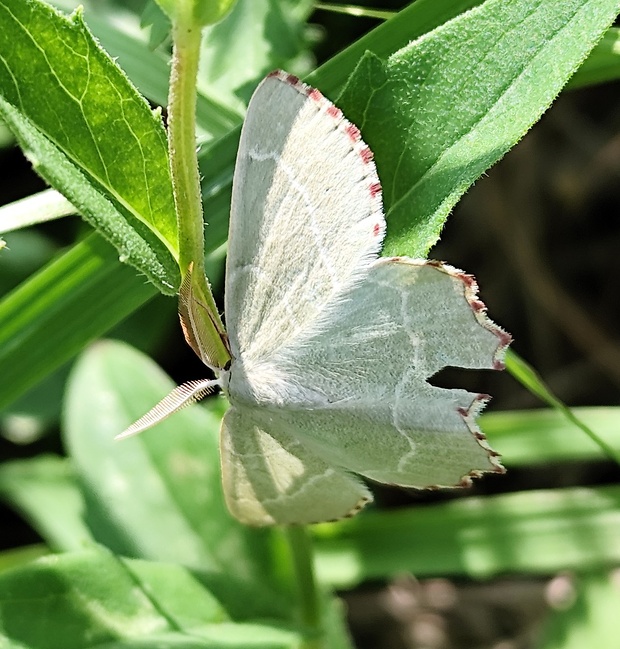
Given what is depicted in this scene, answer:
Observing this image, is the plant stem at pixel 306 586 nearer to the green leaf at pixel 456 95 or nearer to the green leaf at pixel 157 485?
the green leaf at pixel 157 485

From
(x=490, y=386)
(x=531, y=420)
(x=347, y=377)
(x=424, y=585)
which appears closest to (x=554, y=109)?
(x=490, y=386)

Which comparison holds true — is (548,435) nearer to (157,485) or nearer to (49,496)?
(157,485)

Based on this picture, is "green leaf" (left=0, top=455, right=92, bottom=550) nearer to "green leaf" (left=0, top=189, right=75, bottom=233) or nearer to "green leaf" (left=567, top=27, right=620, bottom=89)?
"green leaf" (left=0, top=189, right=75, bottom=233)

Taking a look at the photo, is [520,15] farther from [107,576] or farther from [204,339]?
[107,576]

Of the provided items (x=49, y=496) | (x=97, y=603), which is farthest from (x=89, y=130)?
(x=49, y=496)

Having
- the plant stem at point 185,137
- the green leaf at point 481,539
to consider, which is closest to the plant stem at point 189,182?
the plant stem at point 185,137

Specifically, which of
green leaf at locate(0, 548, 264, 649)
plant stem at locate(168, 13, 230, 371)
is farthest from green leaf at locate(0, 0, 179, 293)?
green leaf at locate(0, 548, 264, 649)
